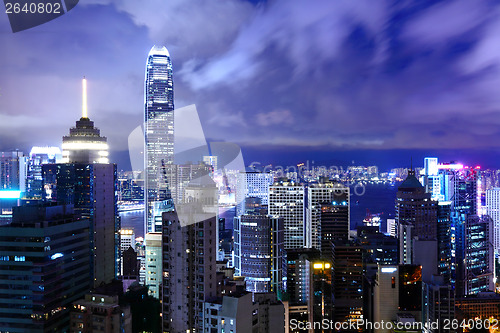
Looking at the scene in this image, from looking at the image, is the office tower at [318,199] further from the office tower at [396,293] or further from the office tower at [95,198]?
the office tower at [95,198]

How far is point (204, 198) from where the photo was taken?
796cm

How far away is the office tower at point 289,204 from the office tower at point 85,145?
7567 millimetres

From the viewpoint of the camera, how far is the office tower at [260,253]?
39.8ft

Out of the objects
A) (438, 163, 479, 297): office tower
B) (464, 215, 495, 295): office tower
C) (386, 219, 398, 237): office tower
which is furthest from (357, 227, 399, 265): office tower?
(438, 163, 479, 297): office tower

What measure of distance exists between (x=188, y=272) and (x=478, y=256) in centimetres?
1305

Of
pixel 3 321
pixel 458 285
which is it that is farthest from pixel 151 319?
pixel 458 285

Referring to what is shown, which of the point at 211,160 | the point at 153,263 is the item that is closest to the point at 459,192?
the point at 211,160

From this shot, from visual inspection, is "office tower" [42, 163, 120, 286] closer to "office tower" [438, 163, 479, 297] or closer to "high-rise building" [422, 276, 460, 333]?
"high-rise building" [422, 276, 460, 333]

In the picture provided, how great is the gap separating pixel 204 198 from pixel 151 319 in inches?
88.3

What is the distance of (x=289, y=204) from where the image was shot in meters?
17.3

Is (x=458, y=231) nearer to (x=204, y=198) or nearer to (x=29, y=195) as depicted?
(x=204, y=198)

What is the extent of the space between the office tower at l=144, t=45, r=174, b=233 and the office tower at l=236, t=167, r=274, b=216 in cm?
299

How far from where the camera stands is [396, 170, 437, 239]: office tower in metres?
15.5

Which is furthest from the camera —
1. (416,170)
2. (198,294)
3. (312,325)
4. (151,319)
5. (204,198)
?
(416,170)
